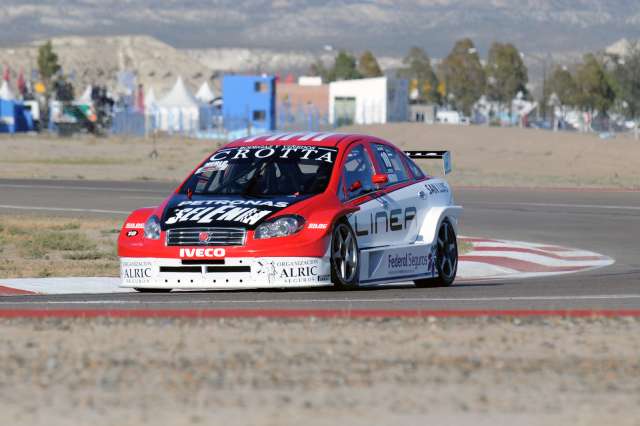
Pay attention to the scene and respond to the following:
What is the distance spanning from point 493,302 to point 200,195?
3245 mm

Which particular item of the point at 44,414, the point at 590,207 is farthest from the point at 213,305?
the point at 590,207

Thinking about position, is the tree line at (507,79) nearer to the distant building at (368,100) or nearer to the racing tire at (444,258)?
the distant building at (368,100)

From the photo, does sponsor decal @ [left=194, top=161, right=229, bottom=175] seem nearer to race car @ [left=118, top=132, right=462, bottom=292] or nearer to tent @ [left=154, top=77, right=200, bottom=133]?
race car @ [left=118, top=132, right=462, bottom=292]

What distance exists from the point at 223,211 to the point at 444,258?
2634 mm

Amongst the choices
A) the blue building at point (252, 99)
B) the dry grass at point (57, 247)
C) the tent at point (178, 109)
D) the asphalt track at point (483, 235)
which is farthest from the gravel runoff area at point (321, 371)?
the tent at point (178, 109)

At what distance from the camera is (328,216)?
13.1 metres

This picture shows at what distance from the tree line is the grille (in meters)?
104

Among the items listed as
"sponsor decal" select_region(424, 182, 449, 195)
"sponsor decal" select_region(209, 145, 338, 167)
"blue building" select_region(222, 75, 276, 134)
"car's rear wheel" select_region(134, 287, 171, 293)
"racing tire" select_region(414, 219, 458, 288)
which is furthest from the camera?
"blue building" select_region(222, 75, 276, 134)

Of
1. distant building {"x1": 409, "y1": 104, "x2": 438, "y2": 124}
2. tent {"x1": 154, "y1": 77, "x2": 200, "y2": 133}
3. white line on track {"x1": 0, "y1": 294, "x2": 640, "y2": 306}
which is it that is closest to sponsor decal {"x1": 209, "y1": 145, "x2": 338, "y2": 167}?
white line on track {"x1": 0, "y1": 294, "x2": 640, "y2": 306}

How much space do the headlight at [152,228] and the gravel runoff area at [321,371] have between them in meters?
3.12

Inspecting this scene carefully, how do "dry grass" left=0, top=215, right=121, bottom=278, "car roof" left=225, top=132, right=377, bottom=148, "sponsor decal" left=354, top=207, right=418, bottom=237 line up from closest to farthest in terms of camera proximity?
"sponsor decal" left=354, top=207, right=418, bottom=237 < "car roof" left=225, top=132, right=377, bottom=148 < "dry grass" left=0, top=215, right=121, bottom=278

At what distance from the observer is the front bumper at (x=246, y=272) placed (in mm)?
12719

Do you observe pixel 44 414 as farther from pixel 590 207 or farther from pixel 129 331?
pixel 590 207

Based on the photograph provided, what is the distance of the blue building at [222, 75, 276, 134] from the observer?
10450 centimetres
